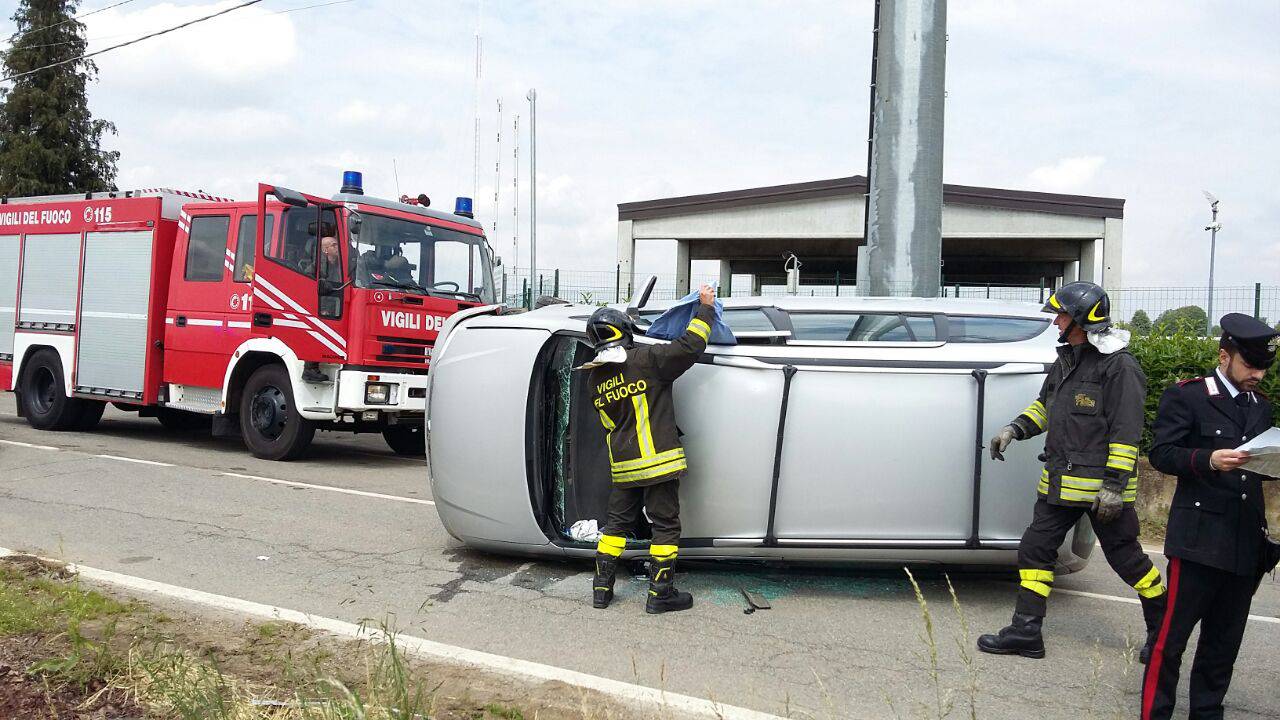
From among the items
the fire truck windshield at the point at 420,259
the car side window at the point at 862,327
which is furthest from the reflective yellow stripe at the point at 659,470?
the fire truck windshield at the point at 420,259

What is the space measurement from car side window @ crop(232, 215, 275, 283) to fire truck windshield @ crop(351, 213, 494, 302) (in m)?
1.16

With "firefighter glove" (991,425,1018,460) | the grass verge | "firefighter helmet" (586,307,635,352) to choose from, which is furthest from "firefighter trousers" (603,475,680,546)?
"firefighter glove" (991,425,1018,460)

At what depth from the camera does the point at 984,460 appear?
513 centimetres

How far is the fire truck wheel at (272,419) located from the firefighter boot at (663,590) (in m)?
6.21

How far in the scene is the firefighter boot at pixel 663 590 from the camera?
5145mm

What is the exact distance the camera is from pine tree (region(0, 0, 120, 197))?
99.9 ft

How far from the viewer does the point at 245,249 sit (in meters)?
10.3

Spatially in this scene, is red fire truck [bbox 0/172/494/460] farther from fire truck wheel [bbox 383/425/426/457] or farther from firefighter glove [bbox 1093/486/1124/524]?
firefighter glove [bbox 1093/486/1124/524]

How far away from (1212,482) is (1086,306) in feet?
3.57

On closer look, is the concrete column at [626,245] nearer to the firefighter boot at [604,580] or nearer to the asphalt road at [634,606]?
the asphalt road at [634,606]

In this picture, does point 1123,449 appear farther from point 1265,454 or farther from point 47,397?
point 47,397

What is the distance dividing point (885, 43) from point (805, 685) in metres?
7.70

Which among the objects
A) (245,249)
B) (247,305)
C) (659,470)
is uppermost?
(245,249)

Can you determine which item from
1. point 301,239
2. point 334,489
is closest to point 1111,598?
point 334,489
